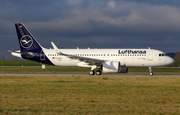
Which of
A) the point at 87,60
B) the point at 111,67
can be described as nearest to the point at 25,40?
the point at 87,60

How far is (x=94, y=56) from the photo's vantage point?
3984 centimetres

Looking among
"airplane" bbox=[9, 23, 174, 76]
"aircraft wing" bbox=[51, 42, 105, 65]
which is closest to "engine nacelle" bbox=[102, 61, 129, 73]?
"airplane" bbox=[9, 23, 174, 76]

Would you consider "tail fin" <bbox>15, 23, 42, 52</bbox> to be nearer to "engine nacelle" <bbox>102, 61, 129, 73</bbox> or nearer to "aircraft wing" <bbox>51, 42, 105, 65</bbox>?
"aircraft wing" <bbox>51, 42, 105, 65</bbox>

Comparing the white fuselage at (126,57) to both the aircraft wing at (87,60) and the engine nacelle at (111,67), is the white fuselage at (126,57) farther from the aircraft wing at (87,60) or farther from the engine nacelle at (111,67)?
the engine nacelle at (111,67)

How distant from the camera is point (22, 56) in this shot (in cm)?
4172

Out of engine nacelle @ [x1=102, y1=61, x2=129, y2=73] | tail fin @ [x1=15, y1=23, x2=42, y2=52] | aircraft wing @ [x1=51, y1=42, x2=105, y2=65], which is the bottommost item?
engine nacelle @ [x1=102, y1=61, x2=129, y2=73]

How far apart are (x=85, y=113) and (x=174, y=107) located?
4.55 metres

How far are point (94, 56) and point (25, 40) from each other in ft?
39.8

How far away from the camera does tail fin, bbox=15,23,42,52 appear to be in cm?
4172

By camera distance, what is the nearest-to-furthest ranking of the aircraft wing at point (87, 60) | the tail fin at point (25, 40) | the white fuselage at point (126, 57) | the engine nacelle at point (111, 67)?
the engine nacelle at point (111, 67) < the aircraft wing at point (87, 60) < the white fuselage at point (126, 57) < the tail fin at point (25, 40)

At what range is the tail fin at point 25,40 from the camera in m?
41.7

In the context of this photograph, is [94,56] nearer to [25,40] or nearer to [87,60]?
[87,60]

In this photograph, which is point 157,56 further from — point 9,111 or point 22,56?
point 9,111

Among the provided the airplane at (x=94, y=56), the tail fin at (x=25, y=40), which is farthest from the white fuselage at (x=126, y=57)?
the tail fin at (x=25, y=40)
